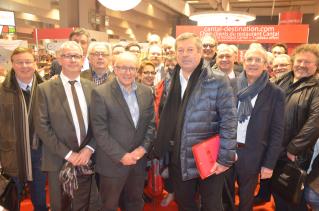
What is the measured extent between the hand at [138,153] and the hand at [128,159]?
2cm

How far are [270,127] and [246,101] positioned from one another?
26cm

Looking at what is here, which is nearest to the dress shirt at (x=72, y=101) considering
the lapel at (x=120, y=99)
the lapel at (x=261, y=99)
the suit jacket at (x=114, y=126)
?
the suit jacket at (x=114, y=126)

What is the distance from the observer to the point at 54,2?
1034 centimetres

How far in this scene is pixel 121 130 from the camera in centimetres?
205

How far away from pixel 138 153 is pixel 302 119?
1314mm

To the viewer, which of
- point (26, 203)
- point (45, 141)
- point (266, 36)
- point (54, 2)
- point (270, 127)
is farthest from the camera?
point (54, 2)

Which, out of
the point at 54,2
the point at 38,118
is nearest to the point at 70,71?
the point at 38,118

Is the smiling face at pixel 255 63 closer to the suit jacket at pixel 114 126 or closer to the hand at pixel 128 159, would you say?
the suit jacket at pixel 114 126

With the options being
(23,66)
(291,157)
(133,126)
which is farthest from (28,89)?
(291,157)

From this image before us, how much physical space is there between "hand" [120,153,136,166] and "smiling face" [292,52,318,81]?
1.53 m

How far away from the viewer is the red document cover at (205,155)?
186 cm

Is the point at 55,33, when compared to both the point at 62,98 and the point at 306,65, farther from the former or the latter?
the point at 306,65

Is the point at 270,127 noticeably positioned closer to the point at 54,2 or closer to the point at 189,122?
the point at 189,122

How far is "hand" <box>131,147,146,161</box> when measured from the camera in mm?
2086
